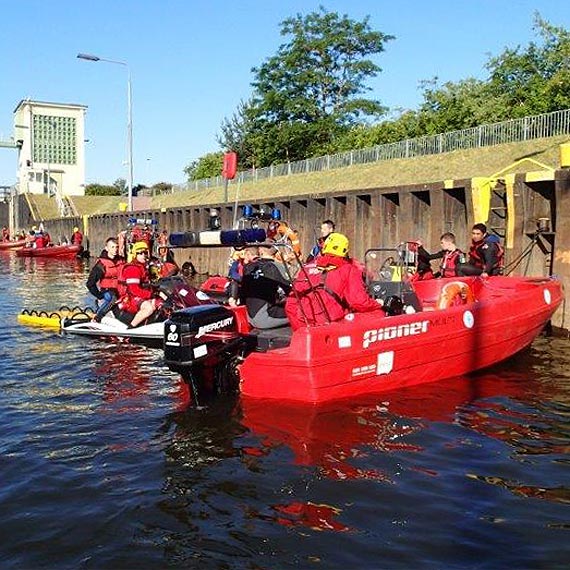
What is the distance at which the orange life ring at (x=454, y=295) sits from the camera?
9.19 metres

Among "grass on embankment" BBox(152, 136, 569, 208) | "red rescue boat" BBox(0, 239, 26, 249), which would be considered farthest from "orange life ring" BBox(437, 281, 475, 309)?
"red rescue boat" BBox(0, 239, 26, 249)

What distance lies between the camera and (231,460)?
586 centimetres

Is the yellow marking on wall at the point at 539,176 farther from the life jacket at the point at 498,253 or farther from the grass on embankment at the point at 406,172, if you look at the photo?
the grass on embankment at the point at 406,172

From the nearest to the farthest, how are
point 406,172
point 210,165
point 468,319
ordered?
point 468,319 → point 406,172 → point 210,165

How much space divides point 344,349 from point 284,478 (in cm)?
203

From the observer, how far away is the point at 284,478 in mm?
5469

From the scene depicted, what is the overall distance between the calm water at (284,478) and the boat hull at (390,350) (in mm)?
202

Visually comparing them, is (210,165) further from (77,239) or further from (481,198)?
(481,198)

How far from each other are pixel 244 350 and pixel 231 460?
182cm

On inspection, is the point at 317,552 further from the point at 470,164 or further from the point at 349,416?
the point at 470,164

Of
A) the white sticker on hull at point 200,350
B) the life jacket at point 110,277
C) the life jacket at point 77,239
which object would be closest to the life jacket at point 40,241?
the life jacket at point 77,239

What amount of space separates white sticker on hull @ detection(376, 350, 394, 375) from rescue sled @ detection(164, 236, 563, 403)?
1 cm

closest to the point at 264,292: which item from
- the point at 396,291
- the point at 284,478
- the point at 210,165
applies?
the point at 396,291

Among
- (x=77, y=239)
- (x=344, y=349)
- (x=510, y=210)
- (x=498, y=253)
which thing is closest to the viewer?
(x=344, y=349)
